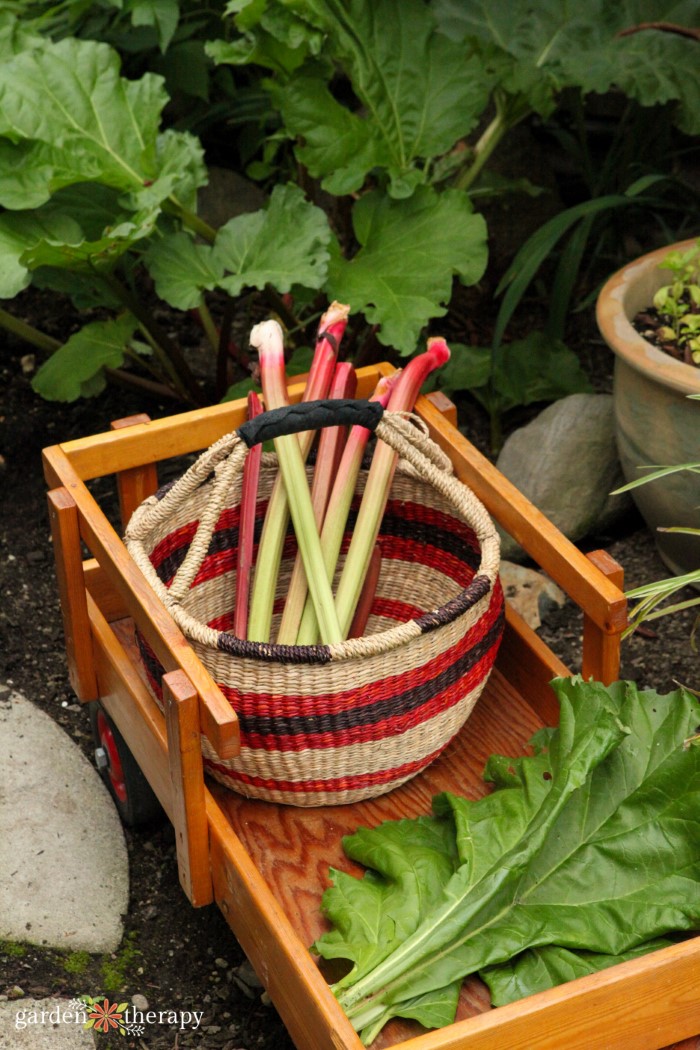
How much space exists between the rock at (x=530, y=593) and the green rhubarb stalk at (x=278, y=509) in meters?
0.74

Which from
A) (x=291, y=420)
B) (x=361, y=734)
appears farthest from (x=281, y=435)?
(x=361, y=734)

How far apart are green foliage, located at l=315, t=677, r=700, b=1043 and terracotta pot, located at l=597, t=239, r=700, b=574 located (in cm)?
87

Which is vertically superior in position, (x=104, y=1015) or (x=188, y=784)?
(x=188, y=784)

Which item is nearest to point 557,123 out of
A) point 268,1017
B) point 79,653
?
point 79,653

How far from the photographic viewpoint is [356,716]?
2010mm

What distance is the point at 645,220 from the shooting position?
4.21 m

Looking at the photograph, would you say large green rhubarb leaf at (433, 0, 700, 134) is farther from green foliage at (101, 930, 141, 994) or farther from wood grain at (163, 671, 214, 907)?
green foliage at (101, 930, 141, 994)

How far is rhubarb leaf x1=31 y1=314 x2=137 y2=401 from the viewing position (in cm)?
316

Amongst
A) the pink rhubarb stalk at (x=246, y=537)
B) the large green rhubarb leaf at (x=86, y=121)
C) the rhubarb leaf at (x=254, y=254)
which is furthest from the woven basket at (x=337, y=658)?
the large green rhubarb leaf at (x=86, y=121)

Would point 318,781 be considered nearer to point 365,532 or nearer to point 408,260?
point 365,532

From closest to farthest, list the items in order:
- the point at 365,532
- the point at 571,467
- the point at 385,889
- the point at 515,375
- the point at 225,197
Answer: the point at 385,889, the point at 365,532, the point at 571,467, the point at 515,375, the point at 225,197

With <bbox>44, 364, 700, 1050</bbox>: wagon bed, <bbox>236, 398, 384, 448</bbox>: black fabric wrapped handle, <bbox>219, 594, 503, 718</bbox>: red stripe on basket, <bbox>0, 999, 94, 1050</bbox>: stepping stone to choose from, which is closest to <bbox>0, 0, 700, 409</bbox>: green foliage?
<bbox>44, 364, 700, 1050</bbox>: wagon bed

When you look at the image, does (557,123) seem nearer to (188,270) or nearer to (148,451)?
(188,270)

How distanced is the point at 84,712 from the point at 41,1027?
0.79 meters
